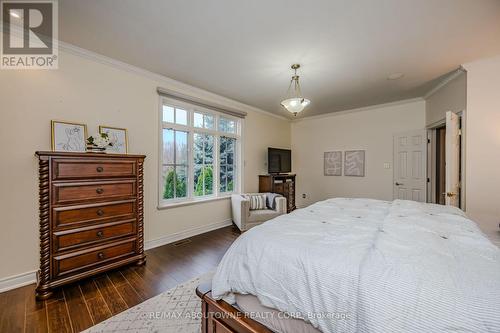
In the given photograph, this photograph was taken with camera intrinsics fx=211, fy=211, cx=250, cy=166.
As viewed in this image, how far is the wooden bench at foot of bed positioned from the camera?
1171 mm

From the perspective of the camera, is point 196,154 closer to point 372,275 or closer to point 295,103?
point 295,103

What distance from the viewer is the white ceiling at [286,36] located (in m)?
1.84

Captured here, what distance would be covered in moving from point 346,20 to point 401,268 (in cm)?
212

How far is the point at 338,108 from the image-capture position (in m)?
4.98

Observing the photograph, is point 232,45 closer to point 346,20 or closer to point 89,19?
point 346,20

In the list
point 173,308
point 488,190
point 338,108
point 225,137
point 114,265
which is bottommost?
point 173,308

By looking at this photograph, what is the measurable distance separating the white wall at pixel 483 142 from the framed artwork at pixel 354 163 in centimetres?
220

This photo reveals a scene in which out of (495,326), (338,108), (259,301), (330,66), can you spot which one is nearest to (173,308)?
(259,301)

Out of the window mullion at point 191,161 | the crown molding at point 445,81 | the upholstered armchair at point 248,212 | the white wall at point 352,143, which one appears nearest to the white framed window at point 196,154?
the window mullion at point 191,161

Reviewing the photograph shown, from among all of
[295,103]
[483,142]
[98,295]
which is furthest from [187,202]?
[483,142]

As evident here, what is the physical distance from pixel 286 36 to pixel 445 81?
9.67 feet

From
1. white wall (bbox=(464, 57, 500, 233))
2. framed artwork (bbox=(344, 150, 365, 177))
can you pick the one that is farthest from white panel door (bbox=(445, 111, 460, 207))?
framed artwork (bbox=(344, 150, 365, 177))

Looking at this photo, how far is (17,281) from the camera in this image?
2135mm

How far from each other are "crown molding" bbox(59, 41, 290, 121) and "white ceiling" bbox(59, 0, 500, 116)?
10 centimetres
